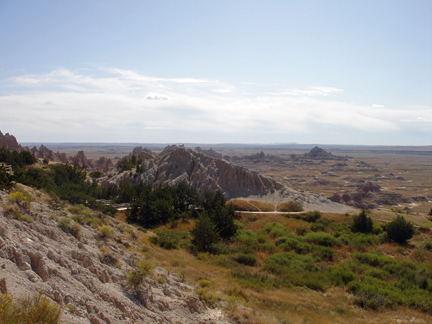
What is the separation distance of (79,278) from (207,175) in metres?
39.5

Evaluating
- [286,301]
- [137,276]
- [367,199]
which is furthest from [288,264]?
[367,199]

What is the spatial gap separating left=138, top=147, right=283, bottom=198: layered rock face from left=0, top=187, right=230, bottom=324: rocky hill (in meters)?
34.1

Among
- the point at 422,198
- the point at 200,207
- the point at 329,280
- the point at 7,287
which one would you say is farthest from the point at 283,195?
the point at 422,198

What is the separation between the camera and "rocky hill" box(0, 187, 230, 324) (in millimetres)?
7027

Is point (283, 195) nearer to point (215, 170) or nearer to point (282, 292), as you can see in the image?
point (215, 170)

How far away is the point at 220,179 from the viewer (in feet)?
160

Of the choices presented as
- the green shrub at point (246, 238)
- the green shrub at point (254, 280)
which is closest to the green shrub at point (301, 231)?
the green shrub at point (246, 238)

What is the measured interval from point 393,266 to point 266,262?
30.0 feet

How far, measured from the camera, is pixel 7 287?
6.21m

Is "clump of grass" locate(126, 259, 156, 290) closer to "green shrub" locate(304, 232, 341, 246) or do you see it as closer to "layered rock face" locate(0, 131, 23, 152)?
"green shrub" locate(304, 232, 341, 246)

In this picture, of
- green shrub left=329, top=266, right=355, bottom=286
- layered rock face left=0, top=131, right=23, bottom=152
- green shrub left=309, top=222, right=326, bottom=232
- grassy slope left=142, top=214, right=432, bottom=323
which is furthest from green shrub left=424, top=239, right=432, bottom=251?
layered rock face left=0, top=131, right=23, bottom=152

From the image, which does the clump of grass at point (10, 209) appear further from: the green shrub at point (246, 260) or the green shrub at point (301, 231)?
the green shrub at point (301, 231)

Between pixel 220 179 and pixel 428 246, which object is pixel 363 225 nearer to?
pixel 428 246

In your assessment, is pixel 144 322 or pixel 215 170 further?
pixel 215 170
